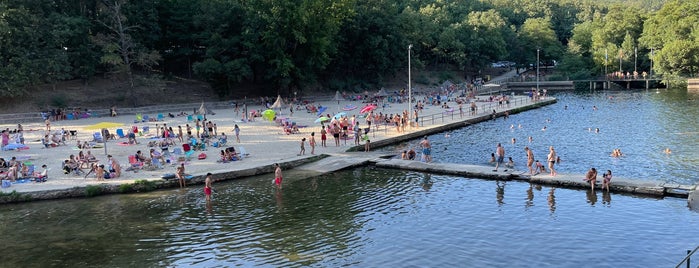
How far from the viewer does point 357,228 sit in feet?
58.9

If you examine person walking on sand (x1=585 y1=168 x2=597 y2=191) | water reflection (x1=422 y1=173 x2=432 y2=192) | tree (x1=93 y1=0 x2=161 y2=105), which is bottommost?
water reflection (x1=422 y1=173 x2=432 y2=192)

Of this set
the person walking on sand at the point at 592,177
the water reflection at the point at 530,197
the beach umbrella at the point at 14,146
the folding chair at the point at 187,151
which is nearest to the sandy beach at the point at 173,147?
Answer: the beach umbrella at the point at 14,146

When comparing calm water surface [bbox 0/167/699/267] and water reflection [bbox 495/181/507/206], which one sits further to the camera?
water reflection [bbox 495/181/507/206]

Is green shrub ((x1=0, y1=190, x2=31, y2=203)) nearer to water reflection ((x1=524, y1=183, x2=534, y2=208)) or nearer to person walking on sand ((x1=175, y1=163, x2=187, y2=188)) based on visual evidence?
person walking on sand ((x1=175, y1=163, x2=187, y2=188))

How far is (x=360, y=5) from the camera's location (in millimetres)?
75500

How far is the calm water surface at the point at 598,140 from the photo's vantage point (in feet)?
86.5

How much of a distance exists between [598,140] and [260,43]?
3731 cm

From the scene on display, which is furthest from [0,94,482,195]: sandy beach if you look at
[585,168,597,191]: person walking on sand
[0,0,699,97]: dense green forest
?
[585,168,597,191]: person walking on sand

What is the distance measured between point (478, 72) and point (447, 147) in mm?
73712

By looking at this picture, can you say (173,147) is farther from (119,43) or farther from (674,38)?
(674,38)

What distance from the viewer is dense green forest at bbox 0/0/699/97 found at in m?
51.6

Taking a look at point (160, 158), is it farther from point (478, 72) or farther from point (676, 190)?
point (478, 72)

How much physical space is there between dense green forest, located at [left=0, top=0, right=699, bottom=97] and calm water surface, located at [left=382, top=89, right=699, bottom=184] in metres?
25.3

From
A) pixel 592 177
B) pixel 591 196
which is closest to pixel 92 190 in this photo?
pixel 591 196
